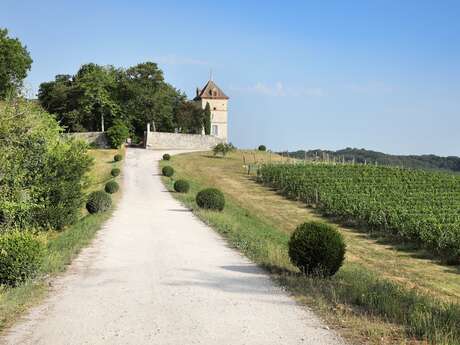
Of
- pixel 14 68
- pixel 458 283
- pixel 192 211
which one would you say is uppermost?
pixel 14 68

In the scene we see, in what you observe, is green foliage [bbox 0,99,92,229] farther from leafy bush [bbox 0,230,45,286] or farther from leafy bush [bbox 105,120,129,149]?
leafy bush [bbox 105,120,129,149]

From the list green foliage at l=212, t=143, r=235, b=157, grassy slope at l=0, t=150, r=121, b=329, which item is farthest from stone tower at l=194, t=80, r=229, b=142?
grassy slope at l=0, t=150, r=121, b=329

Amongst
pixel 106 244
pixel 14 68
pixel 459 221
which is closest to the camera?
pixel 106 244

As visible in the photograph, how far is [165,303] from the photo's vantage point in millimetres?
8891

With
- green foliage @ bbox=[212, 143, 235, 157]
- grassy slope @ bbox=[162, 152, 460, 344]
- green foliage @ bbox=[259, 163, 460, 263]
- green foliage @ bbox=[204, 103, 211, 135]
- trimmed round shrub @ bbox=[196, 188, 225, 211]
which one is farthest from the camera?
green foliage @ bbox=[204, 103, 211, 135]

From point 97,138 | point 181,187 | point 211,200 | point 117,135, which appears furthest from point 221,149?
point 211,200

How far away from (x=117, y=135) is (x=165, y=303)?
57.9 meters

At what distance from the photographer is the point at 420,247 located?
83.8 feet

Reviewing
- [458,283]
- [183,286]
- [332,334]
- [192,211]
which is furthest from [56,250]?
[458,283]

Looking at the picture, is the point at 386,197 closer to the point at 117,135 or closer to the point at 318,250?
the point at 318,250

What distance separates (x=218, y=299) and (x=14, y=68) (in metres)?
60.3

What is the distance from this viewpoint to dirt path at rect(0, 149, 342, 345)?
283 inches

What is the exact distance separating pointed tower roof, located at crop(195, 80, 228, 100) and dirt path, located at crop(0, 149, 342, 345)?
243ft

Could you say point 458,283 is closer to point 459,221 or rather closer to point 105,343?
point 459,221
